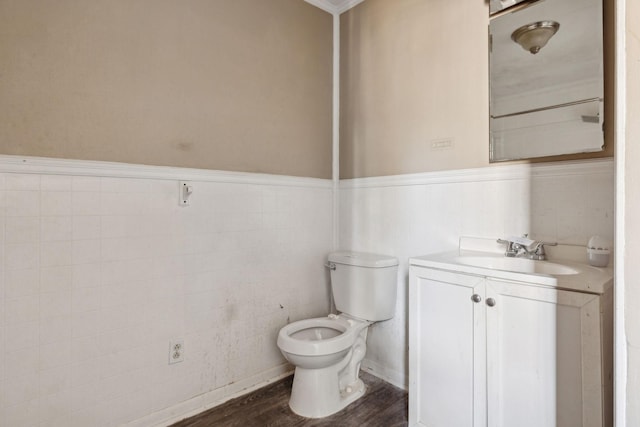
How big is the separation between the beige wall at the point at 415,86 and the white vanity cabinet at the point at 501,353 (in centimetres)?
67

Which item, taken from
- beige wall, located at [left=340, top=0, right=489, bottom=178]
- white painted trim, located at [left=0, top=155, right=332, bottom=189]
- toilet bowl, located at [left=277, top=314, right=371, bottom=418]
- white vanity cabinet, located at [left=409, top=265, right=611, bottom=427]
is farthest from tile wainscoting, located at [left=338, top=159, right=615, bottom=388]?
white painted trim, located at [left=0, top=155, right=332, bottom=189]

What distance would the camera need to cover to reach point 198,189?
1.79 meters

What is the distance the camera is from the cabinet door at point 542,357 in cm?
105

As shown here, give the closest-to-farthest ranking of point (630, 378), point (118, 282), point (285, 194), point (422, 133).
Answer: point (630, 378) < point (118, 282) < point (422, 133) < point (285, 194)

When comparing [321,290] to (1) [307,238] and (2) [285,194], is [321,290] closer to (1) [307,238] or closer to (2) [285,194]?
(1) [307,238]

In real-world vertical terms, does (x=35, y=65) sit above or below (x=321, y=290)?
above

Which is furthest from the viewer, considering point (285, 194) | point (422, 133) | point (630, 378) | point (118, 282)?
point (285, 194)

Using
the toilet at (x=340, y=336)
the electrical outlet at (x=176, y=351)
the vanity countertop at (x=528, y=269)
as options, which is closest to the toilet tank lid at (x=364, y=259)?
the toilet at (x=340, y=336)

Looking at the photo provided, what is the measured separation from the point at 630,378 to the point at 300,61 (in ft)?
7.12

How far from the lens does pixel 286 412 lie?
177 centimetres

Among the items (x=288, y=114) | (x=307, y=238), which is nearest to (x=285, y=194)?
(x=307, y=238)

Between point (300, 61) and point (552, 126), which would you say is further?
point (300, 61)

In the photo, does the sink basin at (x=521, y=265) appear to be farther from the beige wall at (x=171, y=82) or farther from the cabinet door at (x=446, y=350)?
the beige wall at (x=171, y=82)

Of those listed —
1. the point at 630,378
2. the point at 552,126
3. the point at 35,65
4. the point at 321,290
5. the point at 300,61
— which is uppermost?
the point at 300,61
